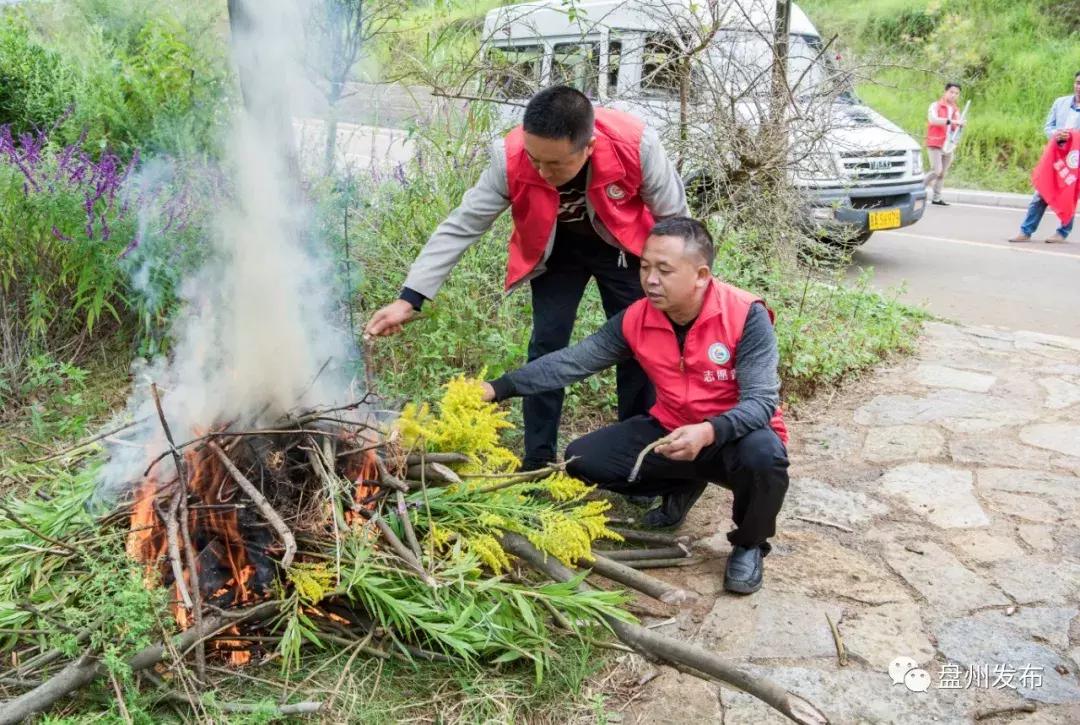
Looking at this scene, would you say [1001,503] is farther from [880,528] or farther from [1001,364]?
[1001,364]

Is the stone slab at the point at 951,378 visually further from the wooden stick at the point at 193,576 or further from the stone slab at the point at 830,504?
the wooden stick at the point at 193,576

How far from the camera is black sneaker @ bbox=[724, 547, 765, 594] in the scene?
3.21 m

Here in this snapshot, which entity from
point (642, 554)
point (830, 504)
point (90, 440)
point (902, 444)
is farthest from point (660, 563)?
point (90, 440)

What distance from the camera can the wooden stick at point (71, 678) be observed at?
2.21m

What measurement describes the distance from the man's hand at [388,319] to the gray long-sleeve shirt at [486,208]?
91 millimetres

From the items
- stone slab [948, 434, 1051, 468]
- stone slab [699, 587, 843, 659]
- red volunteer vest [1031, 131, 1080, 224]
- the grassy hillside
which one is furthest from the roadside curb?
stone slab [699, 587, 843, 659]

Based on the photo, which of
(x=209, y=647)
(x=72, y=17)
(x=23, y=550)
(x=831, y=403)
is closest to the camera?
(x=209, y=647)

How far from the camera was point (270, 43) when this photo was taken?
10.8 ft

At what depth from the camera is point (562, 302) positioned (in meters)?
3.88

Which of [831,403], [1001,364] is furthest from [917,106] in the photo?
[831,403]

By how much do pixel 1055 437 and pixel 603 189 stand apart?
2932mm

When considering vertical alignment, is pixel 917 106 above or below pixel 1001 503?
above

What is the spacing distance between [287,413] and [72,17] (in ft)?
20.7

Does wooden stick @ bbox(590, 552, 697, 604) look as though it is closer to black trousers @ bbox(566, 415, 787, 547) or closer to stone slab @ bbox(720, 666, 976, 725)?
stone slab @ bbox(720, 666, 976, 725)
